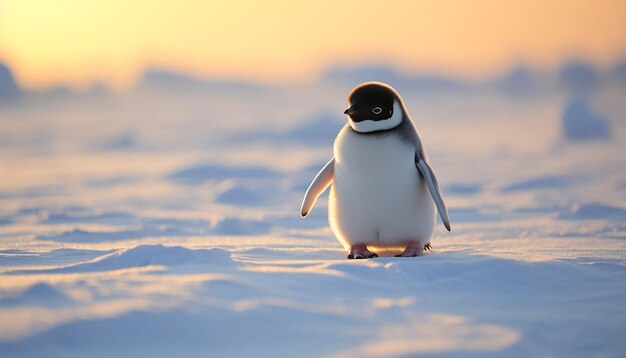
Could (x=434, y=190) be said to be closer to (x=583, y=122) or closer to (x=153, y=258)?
(x=153, y=258)

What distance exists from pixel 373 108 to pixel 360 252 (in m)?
0.77

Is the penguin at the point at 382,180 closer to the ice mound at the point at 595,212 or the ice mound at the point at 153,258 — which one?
the ice mound at the point at 153,258

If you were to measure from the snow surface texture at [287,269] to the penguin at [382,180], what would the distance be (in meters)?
0.25

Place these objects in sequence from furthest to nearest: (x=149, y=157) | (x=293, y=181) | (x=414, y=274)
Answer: (x=149, y=157) < (x=293, y=181) < (x=414, y=274)

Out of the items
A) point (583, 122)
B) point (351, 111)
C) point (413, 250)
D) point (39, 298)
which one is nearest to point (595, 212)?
point (413, 250)

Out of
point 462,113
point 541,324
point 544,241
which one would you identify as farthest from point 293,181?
point 462,113

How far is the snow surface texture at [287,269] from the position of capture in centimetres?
285

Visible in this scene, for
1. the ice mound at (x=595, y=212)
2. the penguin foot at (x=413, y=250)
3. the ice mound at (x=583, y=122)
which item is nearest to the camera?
the penguin foot at (x=413, y=250)

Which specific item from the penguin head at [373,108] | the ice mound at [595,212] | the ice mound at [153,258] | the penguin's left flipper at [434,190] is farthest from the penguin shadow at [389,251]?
the ice mound at [595,212]

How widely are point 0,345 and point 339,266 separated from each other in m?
1.54

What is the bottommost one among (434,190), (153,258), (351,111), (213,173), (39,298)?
(39,298)

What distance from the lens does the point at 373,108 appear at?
4.25 meters

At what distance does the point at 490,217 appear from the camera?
7172mm

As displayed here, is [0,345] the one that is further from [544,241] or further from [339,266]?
[544,241]
